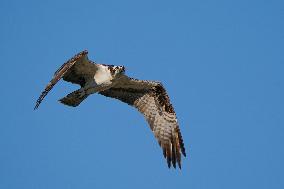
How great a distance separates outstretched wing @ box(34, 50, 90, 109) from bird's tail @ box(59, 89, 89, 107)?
406mm

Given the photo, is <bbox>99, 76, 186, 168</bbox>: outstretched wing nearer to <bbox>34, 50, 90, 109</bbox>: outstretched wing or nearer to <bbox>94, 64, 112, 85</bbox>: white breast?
<bbox>94, 64, 112, 85</bbox>: white breast

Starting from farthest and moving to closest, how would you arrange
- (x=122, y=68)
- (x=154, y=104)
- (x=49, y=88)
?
(x=154, y=104) → (x=122, y=68) → (x=49, y=88)

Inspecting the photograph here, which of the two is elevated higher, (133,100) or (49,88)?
(133,100)

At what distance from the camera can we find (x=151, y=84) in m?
18.0

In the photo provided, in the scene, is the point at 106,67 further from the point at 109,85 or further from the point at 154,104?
the point at 154,104

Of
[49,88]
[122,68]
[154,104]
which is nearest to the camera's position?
[49,88]

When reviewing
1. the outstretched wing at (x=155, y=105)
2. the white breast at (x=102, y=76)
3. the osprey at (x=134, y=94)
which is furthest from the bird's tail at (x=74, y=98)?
the outstretched wing at (x=155, y=105)

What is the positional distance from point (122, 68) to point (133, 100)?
151 cm

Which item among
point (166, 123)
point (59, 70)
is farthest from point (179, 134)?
point (59, 70)

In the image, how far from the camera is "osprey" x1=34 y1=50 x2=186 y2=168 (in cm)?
1711

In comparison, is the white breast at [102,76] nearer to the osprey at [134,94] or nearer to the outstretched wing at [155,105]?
the osprey at [134,94]

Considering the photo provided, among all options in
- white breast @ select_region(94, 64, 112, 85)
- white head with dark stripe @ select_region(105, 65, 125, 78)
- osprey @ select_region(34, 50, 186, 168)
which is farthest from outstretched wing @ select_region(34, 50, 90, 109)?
white head with dark stripe @ select_region(105, 65, 125, 78)

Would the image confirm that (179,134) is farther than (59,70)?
Yes

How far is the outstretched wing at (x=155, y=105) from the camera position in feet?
58.3
